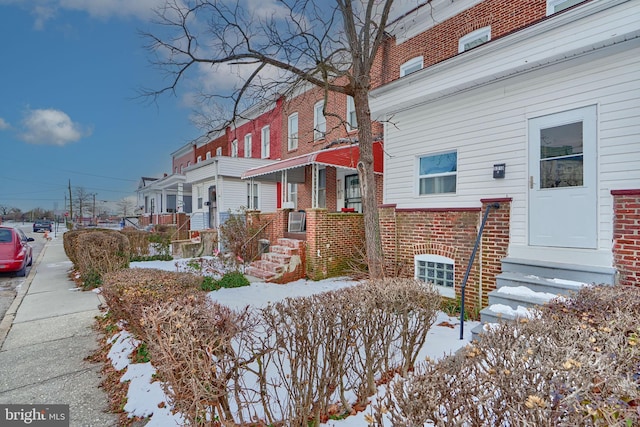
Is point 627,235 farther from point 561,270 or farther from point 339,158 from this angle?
point 339,158

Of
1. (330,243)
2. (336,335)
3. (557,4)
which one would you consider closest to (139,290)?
(336,335)

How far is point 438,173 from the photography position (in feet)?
24.8

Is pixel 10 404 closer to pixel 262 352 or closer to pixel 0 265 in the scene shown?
pixel 262 352

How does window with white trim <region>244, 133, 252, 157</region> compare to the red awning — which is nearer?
the red awning

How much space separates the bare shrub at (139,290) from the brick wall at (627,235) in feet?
19.7

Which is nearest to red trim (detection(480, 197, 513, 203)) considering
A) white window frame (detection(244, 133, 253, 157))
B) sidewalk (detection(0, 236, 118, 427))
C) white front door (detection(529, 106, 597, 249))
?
white front door (detection(529, 106, 597, 249))

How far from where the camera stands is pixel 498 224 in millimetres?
6277

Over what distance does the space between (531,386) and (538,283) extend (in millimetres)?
4346

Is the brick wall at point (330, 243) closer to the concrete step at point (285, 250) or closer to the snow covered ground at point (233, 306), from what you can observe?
the concrete step at point (285, 250)

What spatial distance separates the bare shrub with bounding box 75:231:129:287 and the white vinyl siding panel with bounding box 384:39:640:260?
7.46m

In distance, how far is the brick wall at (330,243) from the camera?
8.95 m

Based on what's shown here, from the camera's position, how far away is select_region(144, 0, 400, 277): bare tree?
7.35 meters

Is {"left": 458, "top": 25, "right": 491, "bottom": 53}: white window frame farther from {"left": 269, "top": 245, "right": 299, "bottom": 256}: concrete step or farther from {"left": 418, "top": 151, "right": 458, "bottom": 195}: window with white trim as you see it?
{"left": 269, "top": 245, "right": 299, "bottom": 256}: concrete step

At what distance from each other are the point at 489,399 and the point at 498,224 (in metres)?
5.58
